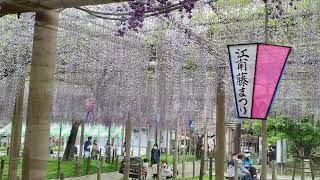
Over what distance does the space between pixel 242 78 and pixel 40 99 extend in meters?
2.11

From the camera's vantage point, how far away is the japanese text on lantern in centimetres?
424

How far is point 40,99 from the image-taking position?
10.5 ft

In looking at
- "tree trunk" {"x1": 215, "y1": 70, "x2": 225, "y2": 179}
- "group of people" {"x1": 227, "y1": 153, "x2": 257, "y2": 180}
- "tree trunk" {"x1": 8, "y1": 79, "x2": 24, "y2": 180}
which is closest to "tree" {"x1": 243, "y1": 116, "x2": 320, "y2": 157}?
"group of people" {"x1": 227, "y1": 153, "x2": 257, "y2": 180}

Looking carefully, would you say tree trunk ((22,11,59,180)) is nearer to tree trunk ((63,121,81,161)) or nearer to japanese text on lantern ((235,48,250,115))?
japanese text on lantern ((235,48,250,115))

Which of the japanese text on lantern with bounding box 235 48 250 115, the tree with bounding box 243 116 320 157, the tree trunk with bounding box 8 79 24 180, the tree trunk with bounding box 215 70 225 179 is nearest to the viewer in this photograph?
the japanese text on lantern with bounding box 235 48 250 115

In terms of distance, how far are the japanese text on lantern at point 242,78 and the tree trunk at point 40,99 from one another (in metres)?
1.92

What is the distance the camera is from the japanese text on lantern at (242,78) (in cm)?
424

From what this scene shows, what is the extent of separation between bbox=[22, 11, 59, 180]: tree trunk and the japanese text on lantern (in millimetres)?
1919

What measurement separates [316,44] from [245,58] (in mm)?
4260

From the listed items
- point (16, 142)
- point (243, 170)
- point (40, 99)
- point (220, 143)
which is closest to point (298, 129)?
point (243, 170)

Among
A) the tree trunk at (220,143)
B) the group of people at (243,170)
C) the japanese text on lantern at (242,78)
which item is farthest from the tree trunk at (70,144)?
the japanese text on lantern at (242,78)

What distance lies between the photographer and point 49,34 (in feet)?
11.0

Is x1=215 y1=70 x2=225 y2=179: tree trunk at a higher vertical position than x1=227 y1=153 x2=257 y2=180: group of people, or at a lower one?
higher

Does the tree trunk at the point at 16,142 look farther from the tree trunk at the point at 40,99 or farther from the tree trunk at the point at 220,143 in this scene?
the tree trunk at the point at 40,99
